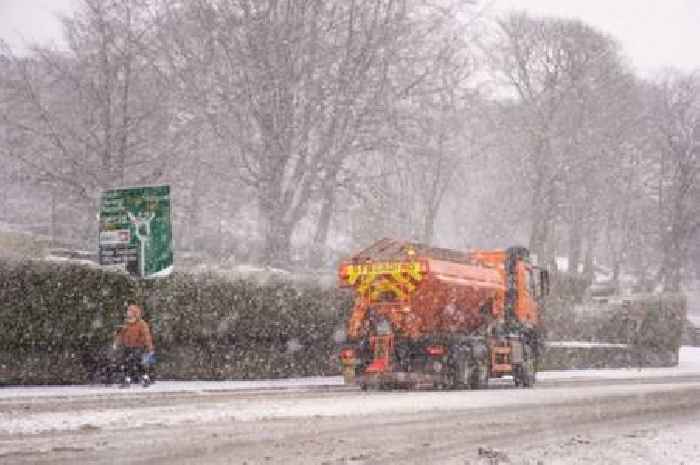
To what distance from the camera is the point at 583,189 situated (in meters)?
50.3

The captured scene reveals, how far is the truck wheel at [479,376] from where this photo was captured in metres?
21.8

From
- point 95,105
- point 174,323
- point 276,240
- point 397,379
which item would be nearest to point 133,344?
point 174,323

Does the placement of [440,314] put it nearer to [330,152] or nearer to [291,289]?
[291,289]

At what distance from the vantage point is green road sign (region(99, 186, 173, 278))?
65.3ft

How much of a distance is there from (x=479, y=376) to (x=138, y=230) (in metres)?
7.87

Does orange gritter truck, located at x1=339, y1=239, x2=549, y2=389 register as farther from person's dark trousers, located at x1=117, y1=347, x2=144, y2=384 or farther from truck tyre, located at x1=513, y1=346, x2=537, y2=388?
person's dark trousers, located at x1=117, y1=347, x2=144, y2=384

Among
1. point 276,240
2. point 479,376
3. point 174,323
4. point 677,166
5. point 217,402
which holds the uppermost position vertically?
point 677,166

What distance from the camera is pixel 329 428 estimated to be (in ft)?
38.5

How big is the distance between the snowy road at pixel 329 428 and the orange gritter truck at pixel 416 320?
211 cm

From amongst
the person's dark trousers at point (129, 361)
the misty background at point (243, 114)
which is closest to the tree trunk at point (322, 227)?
the misty background at point (243, 114)

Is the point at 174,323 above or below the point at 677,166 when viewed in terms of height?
below

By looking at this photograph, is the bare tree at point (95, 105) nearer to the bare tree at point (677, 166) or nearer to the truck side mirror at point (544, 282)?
the truck side mirror at point (544, 282)

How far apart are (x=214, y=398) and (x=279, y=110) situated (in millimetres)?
16646

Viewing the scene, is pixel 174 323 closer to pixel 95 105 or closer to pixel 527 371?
pixel 527 371
